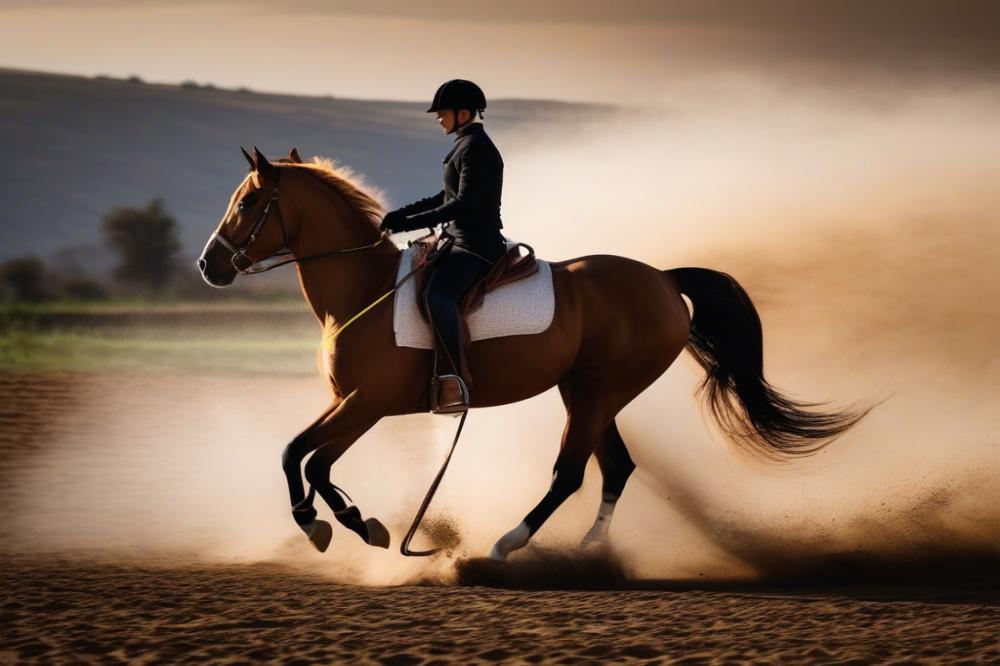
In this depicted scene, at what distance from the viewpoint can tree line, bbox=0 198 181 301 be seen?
141 feet

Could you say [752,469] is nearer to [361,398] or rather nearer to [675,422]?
[675,422]

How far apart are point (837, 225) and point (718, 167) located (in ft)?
17.8

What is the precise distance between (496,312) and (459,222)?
58 centimetres

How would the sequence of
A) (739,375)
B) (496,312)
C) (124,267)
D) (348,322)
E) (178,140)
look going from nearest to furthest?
(348,322)
(496,312)
(739,375)
(124,267)
(178,140)

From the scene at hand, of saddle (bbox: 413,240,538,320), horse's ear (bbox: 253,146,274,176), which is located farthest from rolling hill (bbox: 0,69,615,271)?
saddle (bbox: 413,240,538,320)

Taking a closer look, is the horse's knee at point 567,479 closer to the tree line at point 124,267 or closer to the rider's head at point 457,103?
the rider's head at point 457,103

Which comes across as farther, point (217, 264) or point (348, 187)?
point (348, 187)

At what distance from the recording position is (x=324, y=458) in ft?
21.5

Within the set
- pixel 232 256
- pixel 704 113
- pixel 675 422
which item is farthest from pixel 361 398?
pixel 704 113

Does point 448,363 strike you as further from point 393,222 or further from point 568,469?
point 568,469

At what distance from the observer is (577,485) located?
7082 mm

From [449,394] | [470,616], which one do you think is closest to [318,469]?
[449,394]

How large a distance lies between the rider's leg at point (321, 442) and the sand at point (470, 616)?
0.39 meters

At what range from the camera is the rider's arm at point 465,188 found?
22.2 ft
